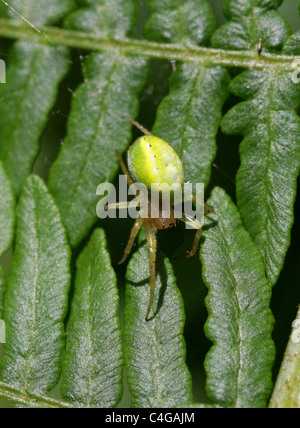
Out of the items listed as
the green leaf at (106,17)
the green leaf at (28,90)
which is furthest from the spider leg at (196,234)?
the green leaf at (106,17)

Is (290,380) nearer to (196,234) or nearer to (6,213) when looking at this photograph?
(196,234)

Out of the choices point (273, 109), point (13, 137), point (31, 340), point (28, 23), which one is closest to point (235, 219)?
point (273, 109)

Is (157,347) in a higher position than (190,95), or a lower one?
lower

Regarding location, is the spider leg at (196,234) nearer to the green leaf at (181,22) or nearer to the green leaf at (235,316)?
the green leaf at (235,316)

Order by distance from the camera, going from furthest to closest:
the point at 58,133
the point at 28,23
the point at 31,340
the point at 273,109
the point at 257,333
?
the point at 58,133, the point at 28,23, the point at 273,109, the point at 31,340, the point at 257,333

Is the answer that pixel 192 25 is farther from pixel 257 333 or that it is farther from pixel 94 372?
pixel 94 372

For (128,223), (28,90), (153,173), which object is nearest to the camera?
(153,173)

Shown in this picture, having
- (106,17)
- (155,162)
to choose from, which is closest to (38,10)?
(106,17)
